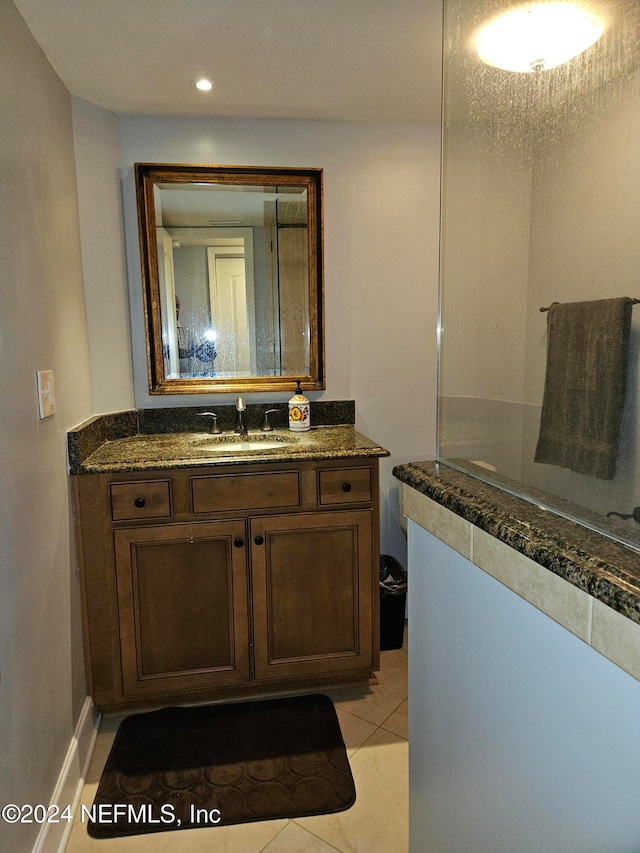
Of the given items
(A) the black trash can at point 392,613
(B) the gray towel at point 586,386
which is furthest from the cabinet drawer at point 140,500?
(B) the gray towel at point 586,386

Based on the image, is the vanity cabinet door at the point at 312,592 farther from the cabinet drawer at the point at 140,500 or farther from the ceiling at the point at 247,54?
the ceiling at the point at 247,54

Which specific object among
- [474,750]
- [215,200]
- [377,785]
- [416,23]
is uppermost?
[416,23]

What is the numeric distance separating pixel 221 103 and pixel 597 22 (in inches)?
66.6

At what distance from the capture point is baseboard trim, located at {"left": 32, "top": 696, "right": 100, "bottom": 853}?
1.42 meters

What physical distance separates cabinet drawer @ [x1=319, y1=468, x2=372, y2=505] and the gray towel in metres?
1.16

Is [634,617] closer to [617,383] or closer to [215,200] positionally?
[617,383]

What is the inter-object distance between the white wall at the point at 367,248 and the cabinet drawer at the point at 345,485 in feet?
1.93

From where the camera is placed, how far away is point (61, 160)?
1877 mm

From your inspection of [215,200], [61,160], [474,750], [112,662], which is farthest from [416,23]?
[112,662]

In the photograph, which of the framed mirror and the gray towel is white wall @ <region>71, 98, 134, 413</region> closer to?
the framed mirror

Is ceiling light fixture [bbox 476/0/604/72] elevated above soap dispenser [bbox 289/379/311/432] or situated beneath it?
elevated above

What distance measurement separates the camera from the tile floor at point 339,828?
150 centimetres

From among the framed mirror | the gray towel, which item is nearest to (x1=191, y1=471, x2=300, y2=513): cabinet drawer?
the framed mirror

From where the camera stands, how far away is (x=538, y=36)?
873 millimetres
